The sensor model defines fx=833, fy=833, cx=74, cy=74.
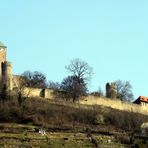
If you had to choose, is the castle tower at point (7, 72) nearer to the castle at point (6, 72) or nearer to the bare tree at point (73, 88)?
the castle at point (6, 72)

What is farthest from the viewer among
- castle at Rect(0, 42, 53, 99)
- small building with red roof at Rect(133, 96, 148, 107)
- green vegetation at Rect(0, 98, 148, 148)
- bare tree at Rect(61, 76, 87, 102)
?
small building with red roof at Rect(133, 96, 148, 107)

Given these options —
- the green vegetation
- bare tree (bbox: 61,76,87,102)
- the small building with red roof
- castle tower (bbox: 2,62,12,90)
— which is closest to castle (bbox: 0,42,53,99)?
castle tower (bbox: 2,62,12,90)

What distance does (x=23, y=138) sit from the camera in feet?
239

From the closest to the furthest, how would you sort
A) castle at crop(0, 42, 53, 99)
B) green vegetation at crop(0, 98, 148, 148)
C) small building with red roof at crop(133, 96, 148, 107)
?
1. green vegetation at crop(0, 98, 148, 148)
2. castle at crop(0, 42, 53, 99)
3. small building with red roof at crop(133, 96, 148, 107)

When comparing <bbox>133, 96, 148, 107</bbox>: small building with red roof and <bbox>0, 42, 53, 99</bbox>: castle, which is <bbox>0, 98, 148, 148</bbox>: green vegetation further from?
<bbox>133, 96, 148, 107</bbox>: small building with red roof

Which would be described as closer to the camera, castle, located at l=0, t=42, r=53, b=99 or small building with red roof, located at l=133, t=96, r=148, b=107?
castle, located at l=0, t=42, r=53, b=99

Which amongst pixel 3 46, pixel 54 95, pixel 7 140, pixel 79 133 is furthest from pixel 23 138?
pixel 3 46

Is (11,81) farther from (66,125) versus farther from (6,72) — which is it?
(66,125)

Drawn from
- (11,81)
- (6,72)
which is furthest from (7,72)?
(11,81)

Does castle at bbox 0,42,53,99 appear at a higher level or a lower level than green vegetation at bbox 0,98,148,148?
higher

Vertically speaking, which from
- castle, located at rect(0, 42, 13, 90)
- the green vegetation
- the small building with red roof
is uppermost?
castle, located at rect(0, 42, 13, 90)

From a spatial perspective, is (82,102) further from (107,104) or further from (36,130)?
(36,130)

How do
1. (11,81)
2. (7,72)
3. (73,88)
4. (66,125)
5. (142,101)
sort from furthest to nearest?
(142,101), (73,88), (7,72), (11,81), (66,125)

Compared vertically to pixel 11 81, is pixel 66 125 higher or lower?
lower
